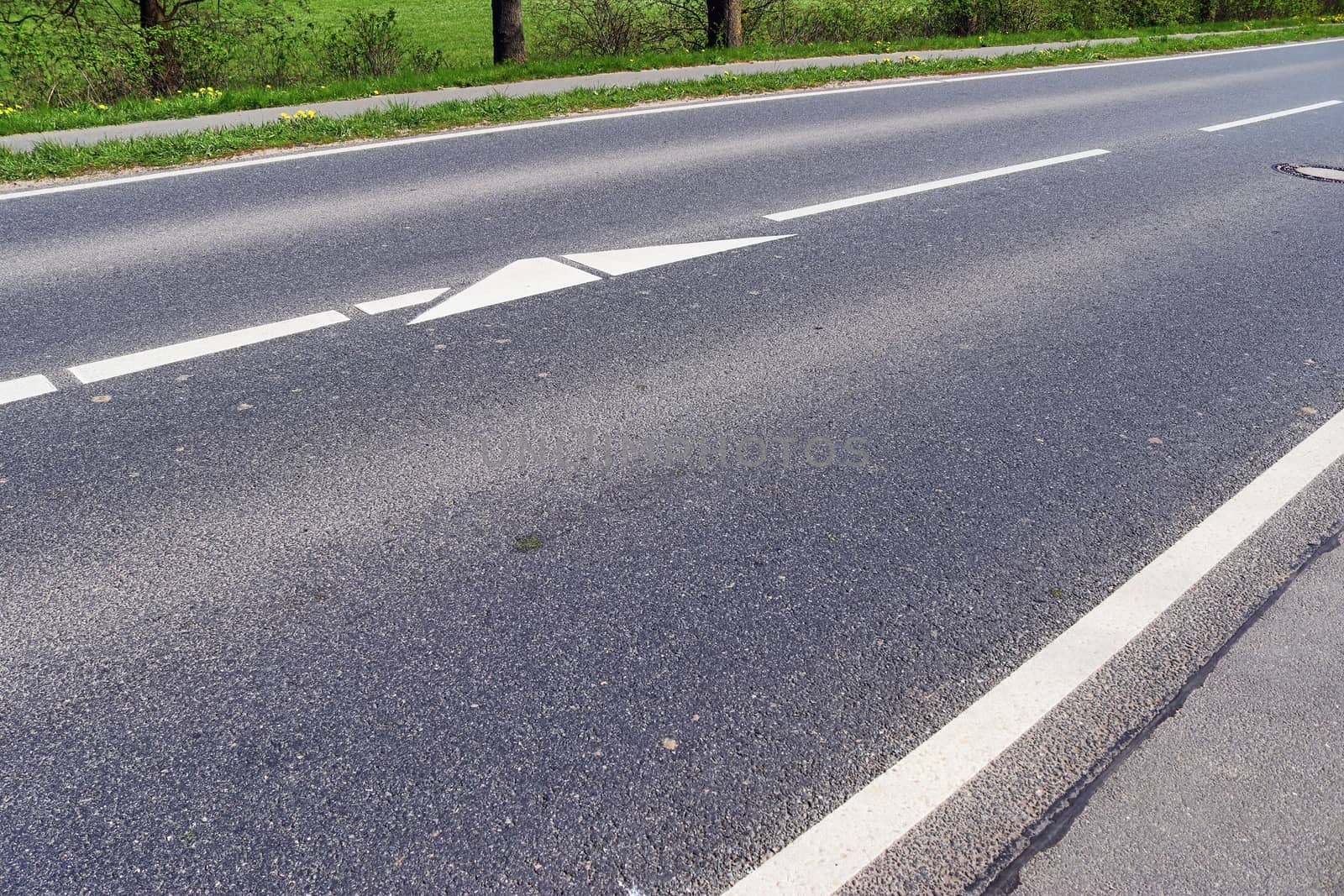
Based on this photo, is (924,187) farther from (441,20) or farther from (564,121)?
(441,20)

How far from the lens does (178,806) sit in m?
2.65

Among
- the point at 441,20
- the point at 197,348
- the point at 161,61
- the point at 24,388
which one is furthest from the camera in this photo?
the point at 441,20

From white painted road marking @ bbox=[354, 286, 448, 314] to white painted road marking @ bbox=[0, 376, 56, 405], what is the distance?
1596 millimetres

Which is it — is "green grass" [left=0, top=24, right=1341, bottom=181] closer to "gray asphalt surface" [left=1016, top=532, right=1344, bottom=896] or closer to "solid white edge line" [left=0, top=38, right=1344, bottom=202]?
"solid white edge line" [left=0, top=38, right=1344, bottom=202]

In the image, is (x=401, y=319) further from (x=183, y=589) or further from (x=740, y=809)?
(x=740, y=809)

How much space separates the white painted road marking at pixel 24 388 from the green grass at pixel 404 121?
4678mm

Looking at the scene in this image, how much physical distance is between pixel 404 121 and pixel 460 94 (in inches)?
91.7

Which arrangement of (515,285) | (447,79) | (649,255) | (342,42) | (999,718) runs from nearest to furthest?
(999,718) < (515,285) < (649,255) < (447,79) < (342,42)

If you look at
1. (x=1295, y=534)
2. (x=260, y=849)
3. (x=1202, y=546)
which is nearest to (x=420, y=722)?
(x=260, y=849)

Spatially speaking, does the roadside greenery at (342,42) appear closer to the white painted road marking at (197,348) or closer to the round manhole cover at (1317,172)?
the white painted road marking at (197,348)

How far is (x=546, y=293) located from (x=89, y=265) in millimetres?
2883

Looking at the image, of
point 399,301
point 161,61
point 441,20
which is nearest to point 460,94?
point 161,61

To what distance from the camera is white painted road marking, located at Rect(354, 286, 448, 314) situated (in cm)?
589

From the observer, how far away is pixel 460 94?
508 inches
